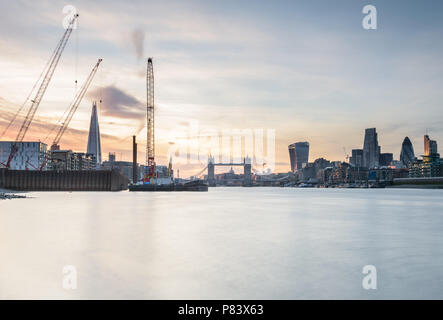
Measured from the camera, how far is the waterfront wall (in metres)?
177

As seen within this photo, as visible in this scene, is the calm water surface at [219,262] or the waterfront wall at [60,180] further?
the waterfront wall at [60,180]

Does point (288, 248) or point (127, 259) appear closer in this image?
point (127, 259)

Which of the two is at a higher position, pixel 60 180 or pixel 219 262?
pixel 60 180

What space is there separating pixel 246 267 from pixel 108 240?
12.0 m

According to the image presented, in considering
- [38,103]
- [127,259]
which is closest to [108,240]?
[127,259]

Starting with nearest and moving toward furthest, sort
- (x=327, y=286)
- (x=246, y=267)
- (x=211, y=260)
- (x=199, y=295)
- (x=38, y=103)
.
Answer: (x=199, y=295) < (x=327, y=286) < (x=246, y=267) < (x=211, y=260) < (x=38, y=103)

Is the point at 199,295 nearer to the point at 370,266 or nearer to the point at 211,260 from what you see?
the point at 211,260

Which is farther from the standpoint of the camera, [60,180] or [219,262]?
[60,180]

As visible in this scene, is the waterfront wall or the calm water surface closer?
the calm water surface

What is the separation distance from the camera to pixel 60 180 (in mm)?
181000

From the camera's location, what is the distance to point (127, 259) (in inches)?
776

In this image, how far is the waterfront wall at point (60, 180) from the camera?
6954 inches
